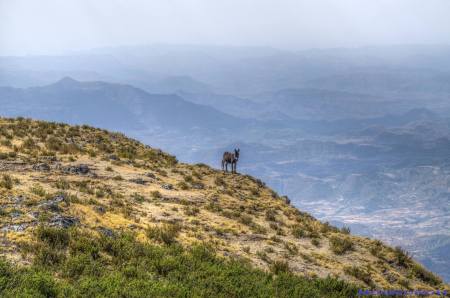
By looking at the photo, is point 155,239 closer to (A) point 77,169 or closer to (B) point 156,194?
(B) point 156,194

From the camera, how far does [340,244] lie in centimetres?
2361

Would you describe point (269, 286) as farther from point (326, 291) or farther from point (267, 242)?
point (267, 242)

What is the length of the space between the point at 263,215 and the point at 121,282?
1574cm

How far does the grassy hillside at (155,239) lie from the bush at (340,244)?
0.07 meters

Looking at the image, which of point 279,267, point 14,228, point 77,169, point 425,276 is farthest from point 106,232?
point 425,276

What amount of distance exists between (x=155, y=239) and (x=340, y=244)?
10.2 meters

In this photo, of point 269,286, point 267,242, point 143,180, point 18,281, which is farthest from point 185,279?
point 143,180

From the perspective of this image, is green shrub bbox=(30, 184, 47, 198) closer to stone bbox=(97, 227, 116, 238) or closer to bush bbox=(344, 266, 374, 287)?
stone bbox=(97, 227, 116, 238)

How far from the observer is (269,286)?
15164mm

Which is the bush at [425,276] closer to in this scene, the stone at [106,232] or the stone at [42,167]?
the stone at [106,232]

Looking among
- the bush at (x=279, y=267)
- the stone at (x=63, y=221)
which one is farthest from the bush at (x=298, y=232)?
the stone at (x=63, y=221)

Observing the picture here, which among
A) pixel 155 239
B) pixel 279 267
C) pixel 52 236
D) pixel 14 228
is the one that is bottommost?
pixel 279 267

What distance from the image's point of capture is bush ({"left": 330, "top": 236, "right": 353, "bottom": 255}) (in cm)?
2281

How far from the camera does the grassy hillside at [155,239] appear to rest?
44.5 feet
